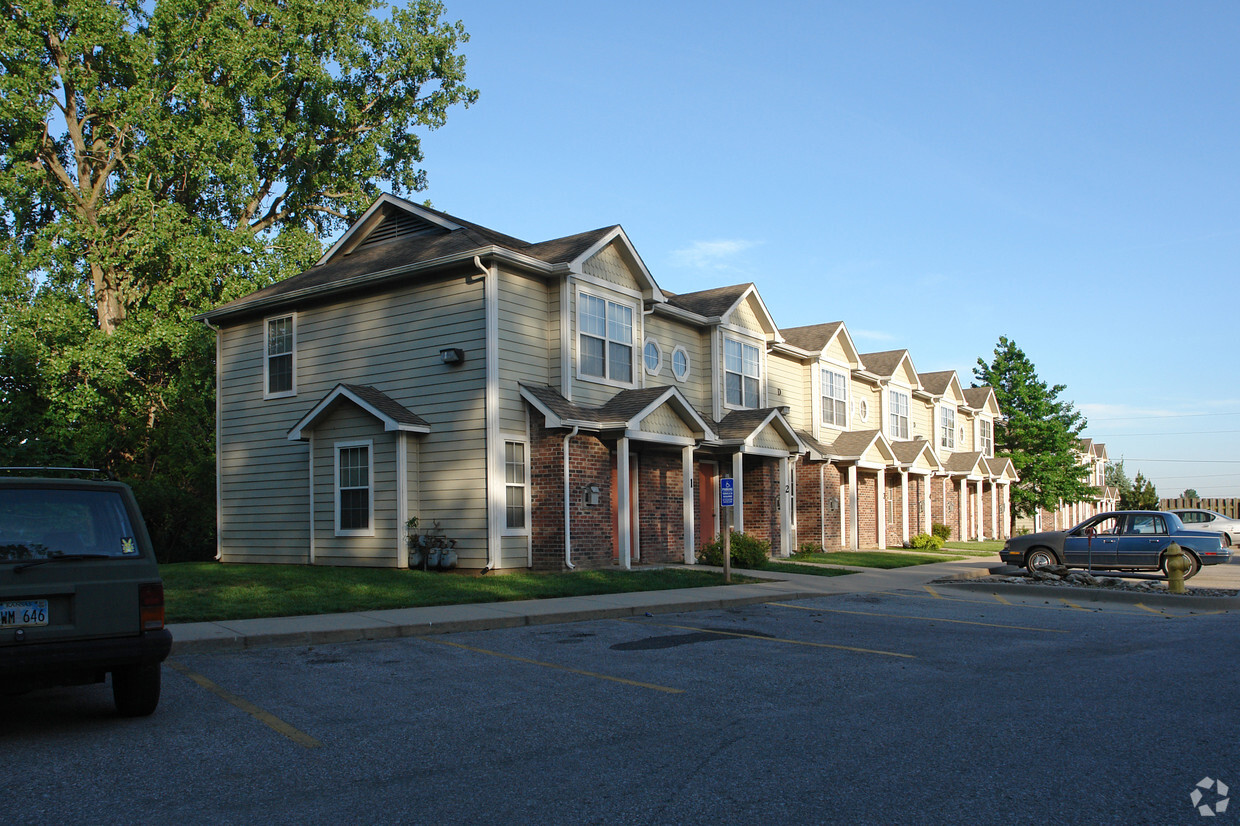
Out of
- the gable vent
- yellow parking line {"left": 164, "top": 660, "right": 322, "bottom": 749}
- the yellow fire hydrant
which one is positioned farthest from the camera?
the gable vent

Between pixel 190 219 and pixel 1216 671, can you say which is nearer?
pixel 1216 671

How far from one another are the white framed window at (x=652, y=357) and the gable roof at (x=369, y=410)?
6020 mm

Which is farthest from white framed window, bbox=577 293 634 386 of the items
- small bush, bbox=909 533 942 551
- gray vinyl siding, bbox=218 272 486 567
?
small bush, bbox=909 533 942 551

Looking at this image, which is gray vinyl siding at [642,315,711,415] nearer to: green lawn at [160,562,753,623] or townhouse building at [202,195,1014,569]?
townhouse building at [202,195,1014,569]

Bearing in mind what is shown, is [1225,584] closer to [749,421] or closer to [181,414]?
[749,421]

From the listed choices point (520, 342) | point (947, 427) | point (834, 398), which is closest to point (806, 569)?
point (520, 342)

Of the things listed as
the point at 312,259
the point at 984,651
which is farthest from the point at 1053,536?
the point at 312,259

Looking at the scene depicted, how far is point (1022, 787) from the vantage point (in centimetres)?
523

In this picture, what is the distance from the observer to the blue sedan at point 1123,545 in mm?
19938

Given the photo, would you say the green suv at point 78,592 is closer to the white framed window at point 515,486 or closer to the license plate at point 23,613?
the license plate at point 23,613

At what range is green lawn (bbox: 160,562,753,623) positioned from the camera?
1258cm

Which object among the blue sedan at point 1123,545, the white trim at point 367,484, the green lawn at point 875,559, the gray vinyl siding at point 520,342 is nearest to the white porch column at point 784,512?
the green lawn at point 875,559

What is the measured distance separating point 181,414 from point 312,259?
6038 millimetres

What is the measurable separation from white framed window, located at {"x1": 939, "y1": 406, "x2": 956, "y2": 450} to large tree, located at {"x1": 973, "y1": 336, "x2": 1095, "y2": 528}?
251 inches
